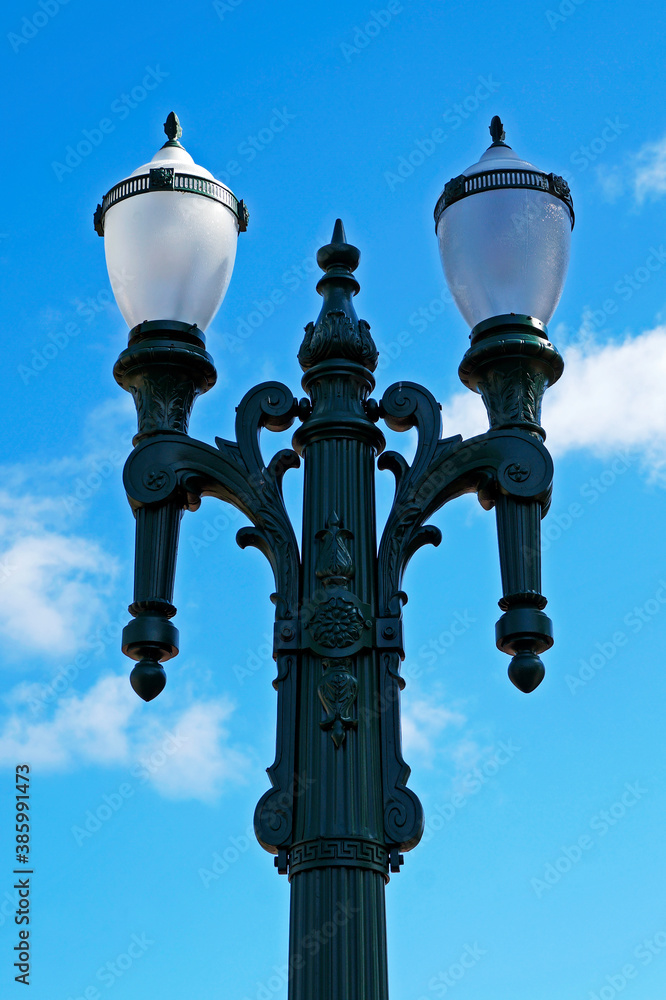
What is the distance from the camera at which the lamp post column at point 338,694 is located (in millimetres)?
3098

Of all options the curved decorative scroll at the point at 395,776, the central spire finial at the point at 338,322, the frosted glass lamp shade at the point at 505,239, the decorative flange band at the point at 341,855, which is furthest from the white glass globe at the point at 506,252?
the decorative flange band at the point at 341,855

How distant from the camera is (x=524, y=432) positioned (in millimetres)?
3746

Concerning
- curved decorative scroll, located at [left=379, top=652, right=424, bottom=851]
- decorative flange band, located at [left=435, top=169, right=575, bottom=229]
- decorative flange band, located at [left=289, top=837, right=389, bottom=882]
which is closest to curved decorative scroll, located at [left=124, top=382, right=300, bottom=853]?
curved decorative scroll, located at [left=379, top=652, right=424, bottom=851]

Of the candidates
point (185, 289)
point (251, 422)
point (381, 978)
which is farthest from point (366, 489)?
point (381, 978)

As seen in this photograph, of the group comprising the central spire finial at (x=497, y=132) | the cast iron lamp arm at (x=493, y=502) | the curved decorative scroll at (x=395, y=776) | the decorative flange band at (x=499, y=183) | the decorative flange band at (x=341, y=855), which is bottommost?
the decorative flange band at (x=341, y=855)

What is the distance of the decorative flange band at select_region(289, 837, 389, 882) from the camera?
3154mm

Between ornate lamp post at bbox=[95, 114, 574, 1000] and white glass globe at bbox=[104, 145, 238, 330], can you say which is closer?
ornate lamp post at bbox=[95, 114, 574, 1000]

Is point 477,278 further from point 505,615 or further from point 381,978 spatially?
point 381,978

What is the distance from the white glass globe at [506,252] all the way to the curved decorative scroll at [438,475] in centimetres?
42

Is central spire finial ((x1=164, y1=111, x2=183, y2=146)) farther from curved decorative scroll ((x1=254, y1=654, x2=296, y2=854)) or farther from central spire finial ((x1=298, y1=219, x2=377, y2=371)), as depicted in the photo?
curved decorative scroll ((x1=254, y1=654, x2=296, y2=854))

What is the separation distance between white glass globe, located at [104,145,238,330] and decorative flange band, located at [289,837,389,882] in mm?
1723

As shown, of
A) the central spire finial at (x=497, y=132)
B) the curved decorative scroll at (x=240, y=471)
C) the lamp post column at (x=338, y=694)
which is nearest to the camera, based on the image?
the lamp post column at (x=338, y=694)

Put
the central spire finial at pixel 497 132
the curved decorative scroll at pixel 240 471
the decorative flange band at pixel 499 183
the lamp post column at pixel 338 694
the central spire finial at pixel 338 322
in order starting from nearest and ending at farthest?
1. the lamp post column at pixel 338 694
2. the curved decorative scroll at pixel 240 471
3. the central spire finial at pixel 338 322
4. the decorative flange band at pixel 499 183
5. the central spire finial at pixel 497 132

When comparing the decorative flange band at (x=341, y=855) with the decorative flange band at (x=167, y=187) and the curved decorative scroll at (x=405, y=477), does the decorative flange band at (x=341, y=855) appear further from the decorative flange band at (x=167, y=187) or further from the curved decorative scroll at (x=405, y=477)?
the decorative flange band at (x=167, y=187)
